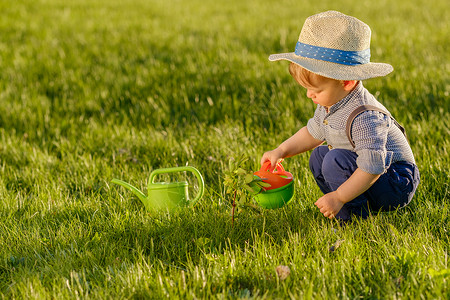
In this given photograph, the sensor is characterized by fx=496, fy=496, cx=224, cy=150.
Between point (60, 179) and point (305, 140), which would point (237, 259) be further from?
point (60, 179)

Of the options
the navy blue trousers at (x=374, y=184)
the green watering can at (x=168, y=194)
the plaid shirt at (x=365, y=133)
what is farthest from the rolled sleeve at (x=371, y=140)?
the green watering can at (x=168, y=194)

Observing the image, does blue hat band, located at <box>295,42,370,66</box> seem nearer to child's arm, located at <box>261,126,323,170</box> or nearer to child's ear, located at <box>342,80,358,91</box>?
child's ear, located at <box>342,80,358,91</box>

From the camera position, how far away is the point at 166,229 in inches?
109

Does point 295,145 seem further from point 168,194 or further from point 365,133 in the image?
point 168,194

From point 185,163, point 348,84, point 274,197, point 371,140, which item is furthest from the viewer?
point 185,163

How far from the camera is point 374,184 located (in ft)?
9.26

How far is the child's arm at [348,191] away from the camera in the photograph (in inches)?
103

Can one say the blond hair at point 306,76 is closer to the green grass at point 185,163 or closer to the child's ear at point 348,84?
the child's ear at point 348,84

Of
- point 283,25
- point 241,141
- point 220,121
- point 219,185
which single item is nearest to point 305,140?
point 219,185

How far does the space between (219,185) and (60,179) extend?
117 centimetres

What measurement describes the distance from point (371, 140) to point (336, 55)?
484 mm

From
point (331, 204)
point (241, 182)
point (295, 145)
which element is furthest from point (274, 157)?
point (331, 204)

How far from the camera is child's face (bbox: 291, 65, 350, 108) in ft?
8.88

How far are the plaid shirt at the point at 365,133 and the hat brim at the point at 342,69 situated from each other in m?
0.15
